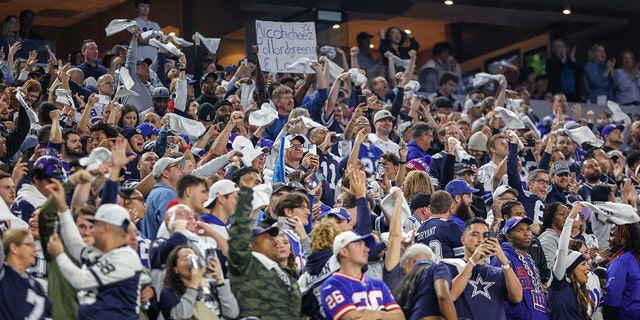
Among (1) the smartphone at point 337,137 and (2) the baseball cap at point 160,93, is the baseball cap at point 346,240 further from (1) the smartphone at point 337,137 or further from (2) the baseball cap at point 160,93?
(2) the baseball cap at point 160,93

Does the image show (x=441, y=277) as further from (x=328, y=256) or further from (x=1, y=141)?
(x=1, y=141)

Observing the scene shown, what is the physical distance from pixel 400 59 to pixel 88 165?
11.8m

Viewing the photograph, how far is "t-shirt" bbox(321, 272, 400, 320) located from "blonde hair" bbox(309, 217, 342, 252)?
1.16 feet

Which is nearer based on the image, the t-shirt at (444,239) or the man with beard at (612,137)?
the t-shirt at (444,239)

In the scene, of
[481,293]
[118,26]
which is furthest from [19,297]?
[118,26]

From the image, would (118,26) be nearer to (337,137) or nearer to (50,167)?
(337,137)

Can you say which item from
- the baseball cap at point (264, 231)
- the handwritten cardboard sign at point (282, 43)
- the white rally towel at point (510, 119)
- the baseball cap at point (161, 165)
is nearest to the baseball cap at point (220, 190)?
the baseball cap at point (264, 231)

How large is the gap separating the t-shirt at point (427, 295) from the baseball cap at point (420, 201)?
2.18m

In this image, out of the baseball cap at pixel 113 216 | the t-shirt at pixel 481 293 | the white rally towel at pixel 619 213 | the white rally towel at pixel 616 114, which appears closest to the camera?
the baseball cap at pixel 113 216

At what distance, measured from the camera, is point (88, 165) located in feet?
25.2

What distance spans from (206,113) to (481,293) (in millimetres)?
4958

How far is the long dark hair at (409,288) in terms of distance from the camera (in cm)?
859

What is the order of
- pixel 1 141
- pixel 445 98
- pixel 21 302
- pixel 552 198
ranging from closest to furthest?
pixel 21 302
pixel 1 141
pixel 552 198
pixel 445 98

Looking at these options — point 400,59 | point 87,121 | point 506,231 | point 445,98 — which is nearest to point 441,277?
Answer: point 506,231
